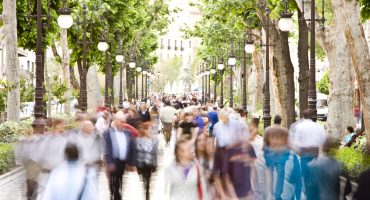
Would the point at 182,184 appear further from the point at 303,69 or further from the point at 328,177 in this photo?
the point at 303,69

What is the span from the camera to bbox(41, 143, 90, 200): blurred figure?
30.5 ft

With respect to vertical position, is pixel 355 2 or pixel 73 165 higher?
pixel 355 2

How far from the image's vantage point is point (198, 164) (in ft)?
38.5

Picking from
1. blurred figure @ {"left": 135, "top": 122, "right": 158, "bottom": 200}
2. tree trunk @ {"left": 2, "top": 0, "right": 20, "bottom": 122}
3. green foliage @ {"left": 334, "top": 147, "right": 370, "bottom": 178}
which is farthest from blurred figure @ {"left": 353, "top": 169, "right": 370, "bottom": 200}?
tree trunk @ {"left": 2, "top": 0, "right": 20, "bottom": 122}

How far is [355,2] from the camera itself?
61.4 ft

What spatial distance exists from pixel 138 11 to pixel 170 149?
25.6 m

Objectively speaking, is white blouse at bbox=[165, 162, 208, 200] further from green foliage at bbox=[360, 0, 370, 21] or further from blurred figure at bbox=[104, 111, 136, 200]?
green foliage at bbox=[360, 0, 370, 21]

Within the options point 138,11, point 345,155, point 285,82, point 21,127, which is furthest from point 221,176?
point 138,11

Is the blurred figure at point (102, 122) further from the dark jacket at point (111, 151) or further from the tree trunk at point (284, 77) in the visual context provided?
the tree trunk at point (284, 77)

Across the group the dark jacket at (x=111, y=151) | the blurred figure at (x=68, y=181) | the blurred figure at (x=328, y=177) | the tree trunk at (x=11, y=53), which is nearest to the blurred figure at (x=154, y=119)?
the tree trunk at (x=11, y=53)

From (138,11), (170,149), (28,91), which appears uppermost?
(138,11)

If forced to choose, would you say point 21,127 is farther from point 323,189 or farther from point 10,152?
point 323,189

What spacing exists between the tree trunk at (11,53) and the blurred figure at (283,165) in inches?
681

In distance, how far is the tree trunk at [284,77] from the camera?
1309 inches
